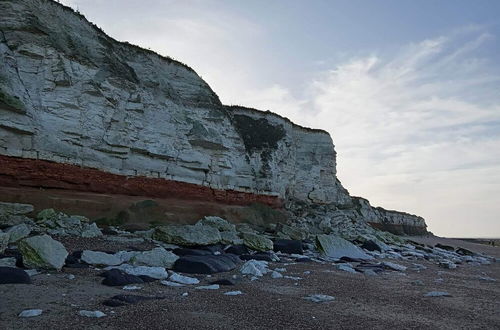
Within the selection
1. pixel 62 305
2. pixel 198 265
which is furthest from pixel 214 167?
pixel 62 305

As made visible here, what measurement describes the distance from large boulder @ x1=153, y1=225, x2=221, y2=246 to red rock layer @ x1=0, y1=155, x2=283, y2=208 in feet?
15.6

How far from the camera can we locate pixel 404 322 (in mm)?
5145

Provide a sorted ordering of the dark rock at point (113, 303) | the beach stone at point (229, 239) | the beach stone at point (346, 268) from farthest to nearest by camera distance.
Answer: the beach stone at point (229, 239), the beach stone at point (346, 268), the dark rock at point (113, 303)

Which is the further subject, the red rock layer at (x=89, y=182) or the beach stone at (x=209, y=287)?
the red rock layer at (x=89, y=182)

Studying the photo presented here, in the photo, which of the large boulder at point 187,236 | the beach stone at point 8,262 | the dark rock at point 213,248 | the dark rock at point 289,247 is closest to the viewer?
the beach stone at point 8,262

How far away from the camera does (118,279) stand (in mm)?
6211

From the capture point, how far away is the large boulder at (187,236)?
1102 centimetres

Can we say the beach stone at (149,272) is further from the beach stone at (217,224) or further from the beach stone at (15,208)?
the beach stone at (217,224)

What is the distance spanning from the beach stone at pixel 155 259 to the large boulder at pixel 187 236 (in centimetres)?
288

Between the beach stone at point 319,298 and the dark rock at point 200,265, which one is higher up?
the beach stone at point 319,298

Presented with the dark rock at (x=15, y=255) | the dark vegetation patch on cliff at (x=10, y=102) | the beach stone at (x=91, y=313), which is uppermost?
the dark vegetation patch on cliff at (x=10, y=102)

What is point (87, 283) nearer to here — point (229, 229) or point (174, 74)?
point (229, 229)

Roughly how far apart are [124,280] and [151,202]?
Answer: 1004 cm

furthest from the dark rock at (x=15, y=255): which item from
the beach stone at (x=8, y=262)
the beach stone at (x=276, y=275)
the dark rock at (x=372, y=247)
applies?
the dark rock at (x=372, y=247)
